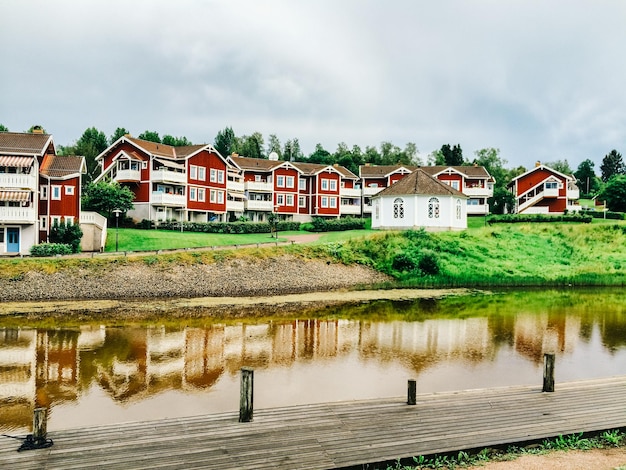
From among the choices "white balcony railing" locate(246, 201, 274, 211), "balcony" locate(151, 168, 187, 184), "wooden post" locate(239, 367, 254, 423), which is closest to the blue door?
"balcony" locate(151, 168, 187, 184)

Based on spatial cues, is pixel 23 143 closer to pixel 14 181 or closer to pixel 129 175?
pixel 14 181

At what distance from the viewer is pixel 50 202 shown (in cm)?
4241

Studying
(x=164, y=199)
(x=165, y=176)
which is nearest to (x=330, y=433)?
(x=164, y=199)

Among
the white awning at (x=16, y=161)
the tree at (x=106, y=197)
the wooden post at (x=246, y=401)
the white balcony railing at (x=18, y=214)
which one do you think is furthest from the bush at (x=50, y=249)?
the wooden post at (x=246, y=401)

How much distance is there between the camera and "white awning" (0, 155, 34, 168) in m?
39.4

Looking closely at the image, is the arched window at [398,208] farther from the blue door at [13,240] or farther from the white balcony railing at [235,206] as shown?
the blue door at [13,240]

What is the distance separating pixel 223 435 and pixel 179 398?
5.21 metres

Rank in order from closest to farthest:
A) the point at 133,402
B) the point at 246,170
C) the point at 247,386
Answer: the point at 247,386 < the point at 133,402 < the point at 246,170

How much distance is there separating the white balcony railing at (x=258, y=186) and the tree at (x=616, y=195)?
4388 cm

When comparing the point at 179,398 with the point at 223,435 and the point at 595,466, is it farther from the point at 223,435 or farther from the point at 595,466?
the point at 595,466

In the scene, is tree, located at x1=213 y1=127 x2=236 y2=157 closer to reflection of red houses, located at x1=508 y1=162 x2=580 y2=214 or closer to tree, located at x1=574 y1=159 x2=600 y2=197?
reflection of red houses, located at x1=508 y1=162 x2=580 y2=214

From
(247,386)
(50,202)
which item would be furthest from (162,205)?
(247,386)

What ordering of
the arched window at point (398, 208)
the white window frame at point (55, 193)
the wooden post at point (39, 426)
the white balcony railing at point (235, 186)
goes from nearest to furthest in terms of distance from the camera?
the wooden post at point (39, 426) → the white window frame at point (55, 193) → the arched window at point (398, 208) → the white balcony railing at point (235, 186)

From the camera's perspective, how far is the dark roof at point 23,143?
133ft
